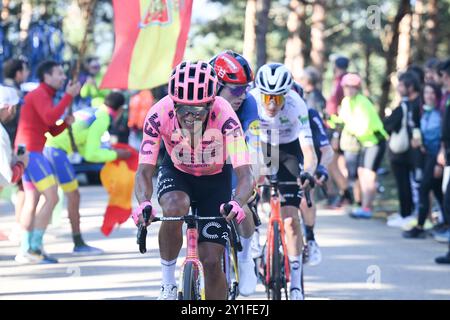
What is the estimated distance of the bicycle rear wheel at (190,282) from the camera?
6199 millimetres

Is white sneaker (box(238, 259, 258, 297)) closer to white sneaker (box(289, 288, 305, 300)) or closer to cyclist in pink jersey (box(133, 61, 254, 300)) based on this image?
white sneaker (box(289, 288, 305, 300))

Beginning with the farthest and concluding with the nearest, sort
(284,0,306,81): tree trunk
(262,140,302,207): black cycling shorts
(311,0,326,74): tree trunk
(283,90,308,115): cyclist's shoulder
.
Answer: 1. (284,0,306,81): tree trunk
2. (311,0,326,74): tree trunk
3. (262,140,302,207): black cycling shorts
4. (283,90,308,115): cyclist's shoulder

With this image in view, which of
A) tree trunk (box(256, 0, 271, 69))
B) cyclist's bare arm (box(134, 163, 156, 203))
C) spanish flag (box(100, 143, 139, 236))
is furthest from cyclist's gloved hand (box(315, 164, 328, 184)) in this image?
tree trunk (box(256, 0, 271, 69))

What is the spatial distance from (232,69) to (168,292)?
2.11 meters

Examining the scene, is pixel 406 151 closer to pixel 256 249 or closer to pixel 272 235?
pixel 256 249

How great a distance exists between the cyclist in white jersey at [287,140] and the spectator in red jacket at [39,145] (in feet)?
9.11

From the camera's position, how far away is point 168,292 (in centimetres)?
664

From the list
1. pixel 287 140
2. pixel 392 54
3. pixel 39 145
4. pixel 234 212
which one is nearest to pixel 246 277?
pixel 287 140

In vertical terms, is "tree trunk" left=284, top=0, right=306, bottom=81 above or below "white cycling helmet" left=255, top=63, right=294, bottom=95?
above

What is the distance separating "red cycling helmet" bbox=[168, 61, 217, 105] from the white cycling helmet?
6.25 ft

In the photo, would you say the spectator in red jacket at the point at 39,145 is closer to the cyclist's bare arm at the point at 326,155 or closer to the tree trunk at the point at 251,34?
the cyclist's bare arm at the point at 326,155

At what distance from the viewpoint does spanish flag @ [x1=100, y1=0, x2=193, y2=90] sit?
432 inches

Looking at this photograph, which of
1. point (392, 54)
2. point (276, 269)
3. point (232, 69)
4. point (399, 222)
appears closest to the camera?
point (232, 69)
